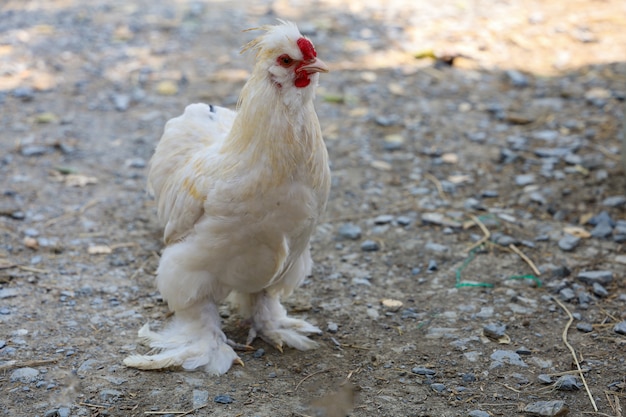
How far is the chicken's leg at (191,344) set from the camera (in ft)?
11.9

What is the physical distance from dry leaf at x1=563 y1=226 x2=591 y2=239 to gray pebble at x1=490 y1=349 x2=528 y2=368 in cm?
154

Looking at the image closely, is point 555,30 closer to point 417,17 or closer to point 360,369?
Result: point 417,17

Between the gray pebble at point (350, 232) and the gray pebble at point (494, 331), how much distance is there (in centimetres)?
139

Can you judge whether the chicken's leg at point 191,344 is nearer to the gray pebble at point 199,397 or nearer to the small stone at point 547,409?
the gray pebble at point 199,397

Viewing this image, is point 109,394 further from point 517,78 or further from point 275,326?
point 517,78

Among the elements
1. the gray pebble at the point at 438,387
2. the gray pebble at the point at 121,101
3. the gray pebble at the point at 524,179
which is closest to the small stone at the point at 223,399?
the gray pebble at the point at 438,387

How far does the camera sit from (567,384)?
3.43 meters

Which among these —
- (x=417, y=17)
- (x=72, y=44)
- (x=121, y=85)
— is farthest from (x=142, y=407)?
(x=417, y=17)

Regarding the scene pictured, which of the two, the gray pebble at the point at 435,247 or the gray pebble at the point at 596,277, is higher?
the gray pebble at the point at 596,277

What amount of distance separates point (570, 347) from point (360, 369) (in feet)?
3.77

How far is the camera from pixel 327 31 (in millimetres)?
8742

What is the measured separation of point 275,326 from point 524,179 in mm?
2779

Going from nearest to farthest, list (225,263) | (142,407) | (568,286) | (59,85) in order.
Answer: (142,407)
(225,263)
(568,286)
(59,85)

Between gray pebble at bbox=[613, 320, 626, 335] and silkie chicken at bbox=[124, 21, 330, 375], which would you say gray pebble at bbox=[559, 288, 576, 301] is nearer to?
gray pebble at bbox=[613, 320, 626, 335]
